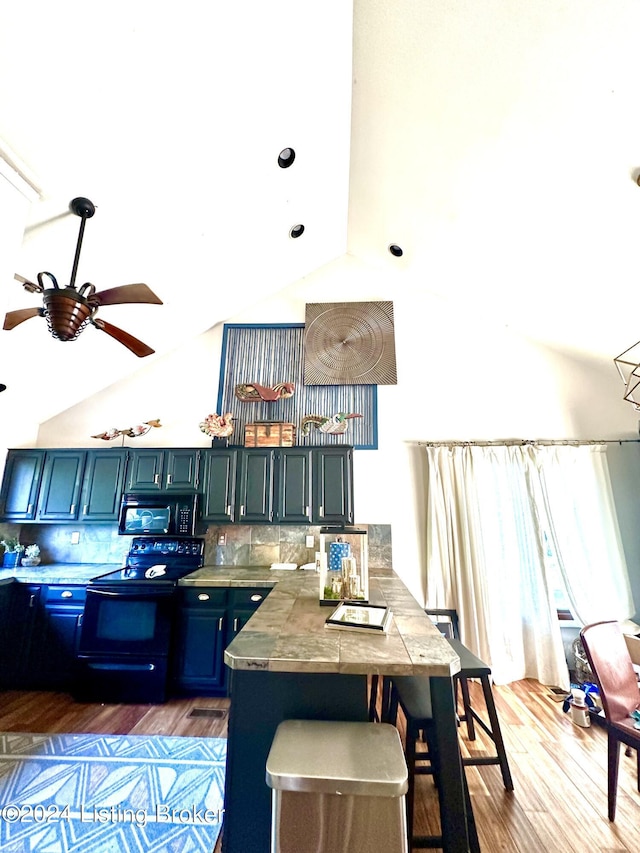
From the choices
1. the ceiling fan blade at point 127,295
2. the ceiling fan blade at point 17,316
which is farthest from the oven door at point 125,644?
the ceiling fan blade at point 127,295

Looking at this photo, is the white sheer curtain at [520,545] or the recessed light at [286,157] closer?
the recessed light at [286,157]

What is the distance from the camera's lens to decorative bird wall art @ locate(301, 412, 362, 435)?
373 cm

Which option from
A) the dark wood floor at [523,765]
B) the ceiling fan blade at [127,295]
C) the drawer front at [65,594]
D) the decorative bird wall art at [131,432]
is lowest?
the dark wood floor at [523,765]

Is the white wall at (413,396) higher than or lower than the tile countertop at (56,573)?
higher

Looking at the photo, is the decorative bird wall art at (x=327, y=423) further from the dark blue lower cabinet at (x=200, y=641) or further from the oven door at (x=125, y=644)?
the oven door at (x=125, y=644)

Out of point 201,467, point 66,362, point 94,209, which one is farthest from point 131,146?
point 201,467

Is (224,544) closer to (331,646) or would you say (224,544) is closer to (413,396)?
(331,646)

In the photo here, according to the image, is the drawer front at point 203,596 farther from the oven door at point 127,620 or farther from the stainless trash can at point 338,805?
the stainless trash can at point 338,805

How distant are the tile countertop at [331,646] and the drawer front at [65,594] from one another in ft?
6.84

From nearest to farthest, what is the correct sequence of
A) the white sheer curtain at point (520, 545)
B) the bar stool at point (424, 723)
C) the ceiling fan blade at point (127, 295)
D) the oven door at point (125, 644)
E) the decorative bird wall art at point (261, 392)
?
the bar stool at point (424, 723), the ceiling fan blade at point (127, 295), the oven door at point (125, 644), the white sheer curtain at point (520, 545), the decorative bird wall art at point (261, 392)

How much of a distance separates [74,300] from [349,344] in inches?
116

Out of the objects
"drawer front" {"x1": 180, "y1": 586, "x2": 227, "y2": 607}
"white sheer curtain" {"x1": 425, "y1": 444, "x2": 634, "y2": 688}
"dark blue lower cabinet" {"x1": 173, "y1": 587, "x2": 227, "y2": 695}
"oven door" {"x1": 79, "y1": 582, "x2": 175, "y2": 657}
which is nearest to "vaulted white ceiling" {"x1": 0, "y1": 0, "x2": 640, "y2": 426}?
"white sheer curtain" {"x1": 425, "y1": 444, "x2": 634, "y2": 688}

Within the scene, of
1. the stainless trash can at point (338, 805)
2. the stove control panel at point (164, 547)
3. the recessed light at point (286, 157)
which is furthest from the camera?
the stove control panel at point (164, 547)

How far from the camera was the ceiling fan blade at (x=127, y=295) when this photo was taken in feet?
6.23
